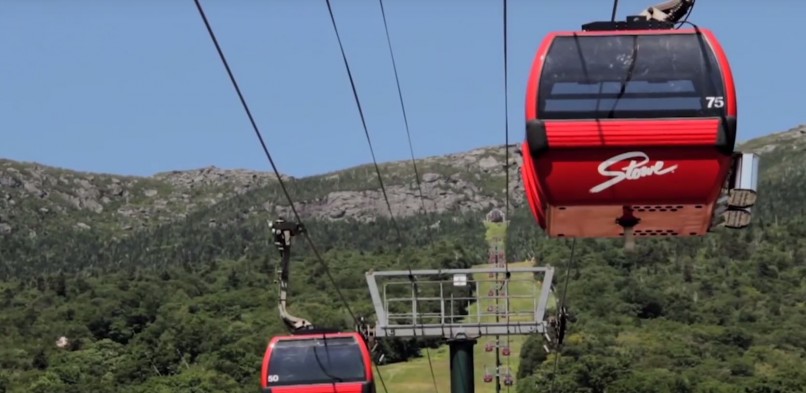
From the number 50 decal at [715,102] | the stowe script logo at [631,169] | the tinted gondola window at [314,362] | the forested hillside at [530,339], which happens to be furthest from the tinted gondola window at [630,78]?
the forested hillside at [530,339]

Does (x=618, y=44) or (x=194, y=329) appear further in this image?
(x=194, y=329)

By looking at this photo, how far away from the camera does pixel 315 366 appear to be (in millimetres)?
27953

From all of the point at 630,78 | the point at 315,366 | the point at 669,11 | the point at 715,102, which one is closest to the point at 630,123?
the point at 630,78

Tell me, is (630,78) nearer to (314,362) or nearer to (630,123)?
(630,123)

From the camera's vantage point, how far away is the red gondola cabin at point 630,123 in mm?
14797

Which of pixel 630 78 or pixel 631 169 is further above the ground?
pixel 630 78

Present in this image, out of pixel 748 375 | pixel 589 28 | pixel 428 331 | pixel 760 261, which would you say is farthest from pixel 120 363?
pixel 589 28

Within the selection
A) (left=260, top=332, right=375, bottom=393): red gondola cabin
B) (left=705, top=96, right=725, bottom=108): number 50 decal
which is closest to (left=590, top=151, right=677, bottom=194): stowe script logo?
(left=705, top=96, right=725, bottom=108): number 50 decal

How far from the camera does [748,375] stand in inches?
4801

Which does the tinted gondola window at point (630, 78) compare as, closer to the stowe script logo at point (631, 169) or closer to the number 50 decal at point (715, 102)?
the number 50 decal at point (715, 102)

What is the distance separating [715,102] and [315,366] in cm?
1454

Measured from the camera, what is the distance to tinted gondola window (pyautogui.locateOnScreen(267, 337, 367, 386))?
2780 centimetres

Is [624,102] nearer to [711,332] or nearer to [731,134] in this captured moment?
[731,134]

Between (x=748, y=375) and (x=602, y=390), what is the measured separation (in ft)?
60.6
